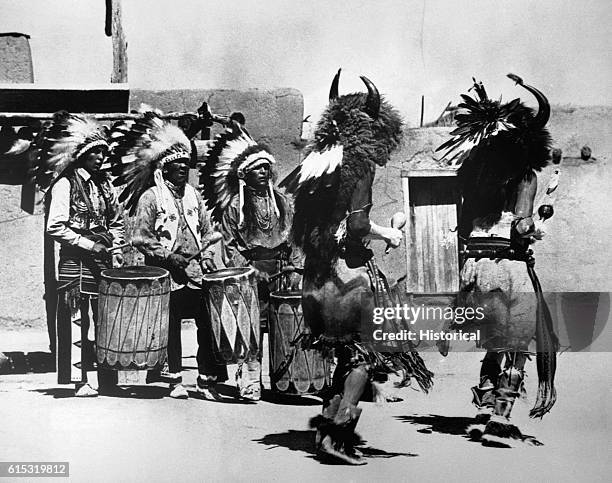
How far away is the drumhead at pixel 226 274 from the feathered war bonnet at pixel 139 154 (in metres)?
0.70

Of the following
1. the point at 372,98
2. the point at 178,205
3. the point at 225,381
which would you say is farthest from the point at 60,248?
the point at 372,98

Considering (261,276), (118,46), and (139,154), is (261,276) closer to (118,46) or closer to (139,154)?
(139,154)

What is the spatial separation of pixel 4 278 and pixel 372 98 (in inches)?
109

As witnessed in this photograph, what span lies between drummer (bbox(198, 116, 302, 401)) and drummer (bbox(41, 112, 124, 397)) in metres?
0.72

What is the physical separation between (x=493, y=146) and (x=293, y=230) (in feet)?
4.93

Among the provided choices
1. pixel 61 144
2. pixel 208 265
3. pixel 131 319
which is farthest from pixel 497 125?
pixel 61 144

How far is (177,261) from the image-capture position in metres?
6.39

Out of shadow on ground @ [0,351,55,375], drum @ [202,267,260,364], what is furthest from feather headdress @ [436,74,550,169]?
shadow on ground @ [0,351,55,375]

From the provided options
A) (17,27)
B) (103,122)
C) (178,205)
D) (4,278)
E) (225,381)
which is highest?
(17,27)

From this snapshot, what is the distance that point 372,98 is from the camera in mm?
6227

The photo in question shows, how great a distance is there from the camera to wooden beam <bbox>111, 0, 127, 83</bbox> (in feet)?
21.0

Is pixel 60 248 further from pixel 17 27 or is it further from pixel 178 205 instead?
pixel 17 27

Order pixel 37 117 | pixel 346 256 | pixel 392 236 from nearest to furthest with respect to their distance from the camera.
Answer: pixel 346 256 < pixel 392 236 < pixel 37 117

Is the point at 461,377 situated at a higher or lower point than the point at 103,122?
lower
